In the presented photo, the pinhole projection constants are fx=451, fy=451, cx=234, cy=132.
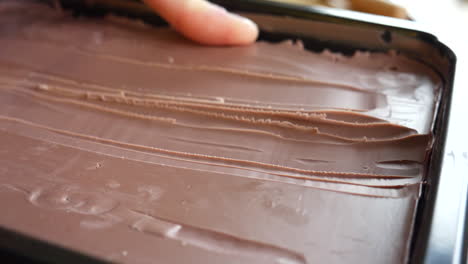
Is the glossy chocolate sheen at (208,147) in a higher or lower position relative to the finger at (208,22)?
lower

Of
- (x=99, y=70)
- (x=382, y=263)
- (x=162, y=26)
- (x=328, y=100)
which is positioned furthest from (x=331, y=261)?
(x=162, y=26)

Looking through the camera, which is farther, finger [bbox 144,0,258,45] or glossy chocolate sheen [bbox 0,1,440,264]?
finger [bbox 144,0,258,45]

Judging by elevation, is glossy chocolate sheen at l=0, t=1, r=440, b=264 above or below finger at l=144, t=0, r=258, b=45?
below

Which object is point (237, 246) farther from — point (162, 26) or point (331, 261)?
Answer: point (162, 26)

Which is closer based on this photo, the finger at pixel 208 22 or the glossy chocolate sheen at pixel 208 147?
the glossy chocolate sheen at pixel 208 147
